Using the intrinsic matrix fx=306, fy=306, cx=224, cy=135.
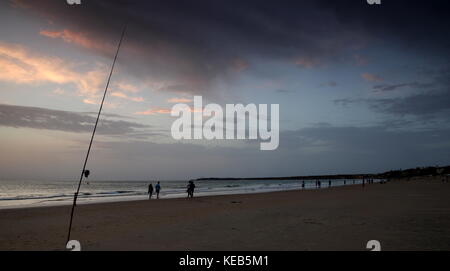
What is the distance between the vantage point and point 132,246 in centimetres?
846

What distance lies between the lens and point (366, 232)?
996 cm

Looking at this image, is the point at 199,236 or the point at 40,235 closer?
the point at 199,236

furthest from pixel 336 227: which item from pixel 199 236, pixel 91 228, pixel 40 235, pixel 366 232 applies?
pixel 40 235
